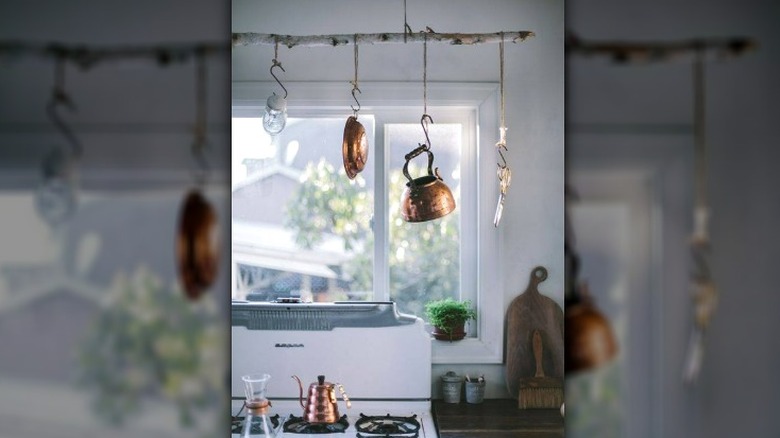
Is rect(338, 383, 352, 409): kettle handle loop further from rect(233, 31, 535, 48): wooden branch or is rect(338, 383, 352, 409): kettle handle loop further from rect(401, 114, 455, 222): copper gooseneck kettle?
rect(233, 31, 535, 48): wooden branch

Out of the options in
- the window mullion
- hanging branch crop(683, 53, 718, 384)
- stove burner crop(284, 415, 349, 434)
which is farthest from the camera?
the window mullion

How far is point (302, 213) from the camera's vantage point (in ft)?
4.85

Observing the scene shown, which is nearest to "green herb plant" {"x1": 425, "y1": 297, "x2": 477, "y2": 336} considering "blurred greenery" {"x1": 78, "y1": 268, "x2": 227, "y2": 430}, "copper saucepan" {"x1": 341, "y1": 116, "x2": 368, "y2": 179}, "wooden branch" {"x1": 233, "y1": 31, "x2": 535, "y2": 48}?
"copper saucepan" {"x1": 341, "y1": 116, "x2": 368, "y2": 179}

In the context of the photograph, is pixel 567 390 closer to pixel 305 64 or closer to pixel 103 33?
pixel 103 33

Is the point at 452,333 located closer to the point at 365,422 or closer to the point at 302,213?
the point at 365,422

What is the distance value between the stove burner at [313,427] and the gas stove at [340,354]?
0.27 feet

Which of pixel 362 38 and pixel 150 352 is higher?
pixel 362 38

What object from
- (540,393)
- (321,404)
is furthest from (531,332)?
(321,404)

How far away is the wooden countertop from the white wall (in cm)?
81

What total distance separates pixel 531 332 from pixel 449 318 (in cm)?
20

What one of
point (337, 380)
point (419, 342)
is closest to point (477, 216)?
point (419, 342)

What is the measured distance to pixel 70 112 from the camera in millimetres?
463

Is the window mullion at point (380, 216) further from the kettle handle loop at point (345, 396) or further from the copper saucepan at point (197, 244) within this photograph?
the copper saucepan at point (197, 244)

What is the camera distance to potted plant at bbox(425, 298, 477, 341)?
139cm
